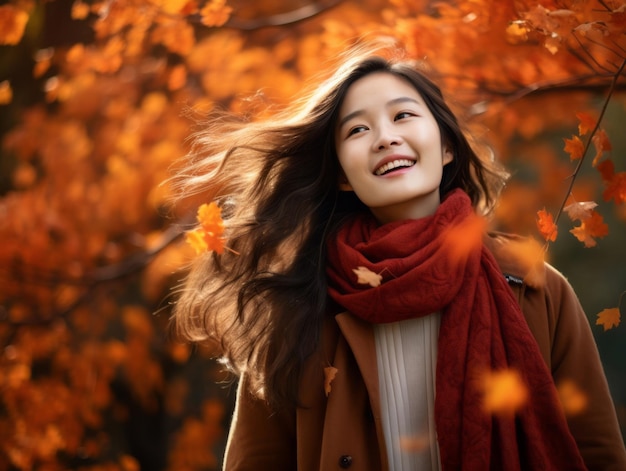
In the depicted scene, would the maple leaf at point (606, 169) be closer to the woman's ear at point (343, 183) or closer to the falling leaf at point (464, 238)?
the falling leaf at point (464, 238)

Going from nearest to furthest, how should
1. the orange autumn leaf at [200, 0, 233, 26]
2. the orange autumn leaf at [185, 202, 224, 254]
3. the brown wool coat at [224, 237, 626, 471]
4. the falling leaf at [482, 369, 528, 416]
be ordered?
the falling leaf at [482, 369, 528, 416]
the brown wool coat at [224, 237, 626, 471]
the orange autumn leaf at [185, 202, 224, 254]
the orange autumn leaf at [200, 0, 233, 26]

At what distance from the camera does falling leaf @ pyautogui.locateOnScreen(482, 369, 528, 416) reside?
2.18 metres

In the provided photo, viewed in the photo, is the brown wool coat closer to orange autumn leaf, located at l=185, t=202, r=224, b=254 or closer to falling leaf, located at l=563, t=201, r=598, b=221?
falling leaf, located at l=563, t=201, r=598, b=221

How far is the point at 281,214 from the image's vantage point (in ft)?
9.02

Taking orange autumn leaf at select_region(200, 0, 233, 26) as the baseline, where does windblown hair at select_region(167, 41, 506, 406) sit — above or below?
below

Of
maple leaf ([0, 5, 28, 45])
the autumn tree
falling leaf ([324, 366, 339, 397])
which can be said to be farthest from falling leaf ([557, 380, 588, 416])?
maple leaf ([0, 5, 28, 45])

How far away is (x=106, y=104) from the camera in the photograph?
20.2ft

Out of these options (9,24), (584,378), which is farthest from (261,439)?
(9,24)

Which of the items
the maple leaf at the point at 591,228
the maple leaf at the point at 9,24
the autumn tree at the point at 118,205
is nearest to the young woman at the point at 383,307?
the maple leaf at the point at 591,228

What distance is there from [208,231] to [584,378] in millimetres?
1256

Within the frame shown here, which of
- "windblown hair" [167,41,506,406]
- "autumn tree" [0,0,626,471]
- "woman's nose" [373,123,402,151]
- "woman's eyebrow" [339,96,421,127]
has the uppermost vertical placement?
"woman's eyebrow" [339,96,421,127]

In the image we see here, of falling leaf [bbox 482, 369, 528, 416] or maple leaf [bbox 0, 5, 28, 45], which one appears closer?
falling leaf [bbox 482, 369, 528, 416]

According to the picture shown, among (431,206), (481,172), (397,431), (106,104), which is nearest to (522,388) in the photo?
(397,431)

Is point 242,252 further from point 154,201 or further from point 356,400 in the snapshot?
point 154,201
